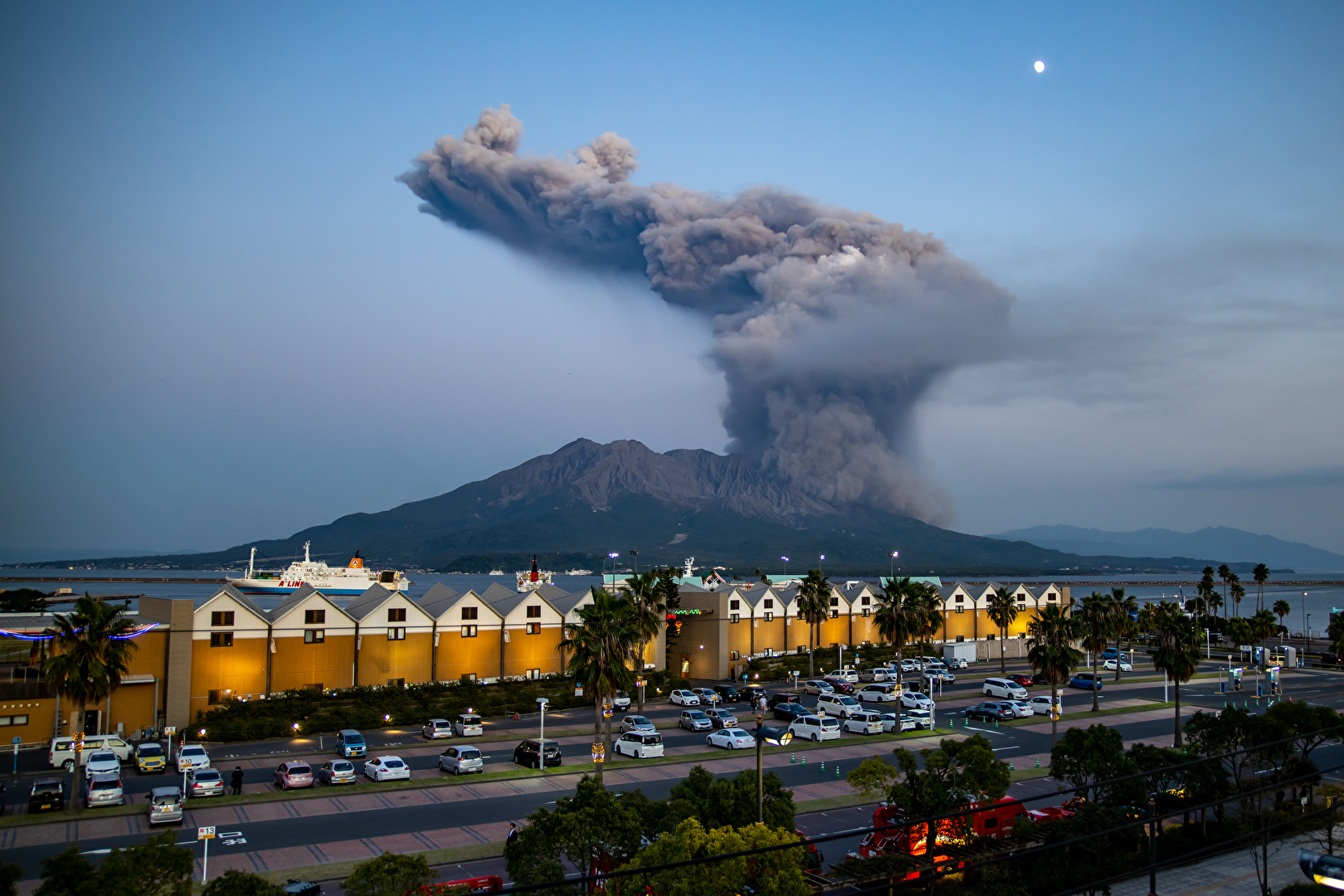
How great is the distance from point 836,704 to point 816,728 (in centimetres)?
748

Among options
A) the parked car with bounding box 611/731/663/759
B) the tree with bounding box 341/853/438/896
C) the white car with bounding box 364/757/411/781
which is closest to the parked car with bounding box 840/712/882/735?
the parked car with bounding box 611/731/663/759

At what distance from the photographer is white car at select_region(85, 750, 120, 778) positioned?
39.3 metres

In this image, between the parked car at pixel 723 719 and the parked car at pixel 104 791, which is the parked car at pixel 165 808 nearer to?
the parked car at pixel 104 791

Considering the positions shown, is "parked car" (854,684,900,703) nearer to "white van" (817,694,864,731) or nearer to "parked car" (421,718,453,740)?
"white van" (817,694,864,731)

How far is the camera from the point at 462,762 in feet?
145

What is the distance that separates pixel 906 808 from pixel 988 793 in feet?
10.8

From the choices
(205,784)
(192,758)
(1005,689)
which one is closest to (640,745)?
(205,784)

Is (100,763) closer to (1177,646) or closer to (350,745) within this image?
(350,745)

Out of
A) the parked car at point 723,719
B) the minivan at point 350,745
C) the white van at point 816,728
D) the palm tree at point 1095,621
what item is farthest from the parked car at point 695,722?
the palm tree at point 1095,621

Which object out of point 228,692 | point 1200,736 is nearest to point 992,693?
point 1200,736

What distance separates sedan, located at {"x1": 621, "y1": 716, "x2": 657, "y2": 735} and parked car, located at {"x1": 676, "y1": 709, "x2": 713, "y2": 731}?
5.02 m

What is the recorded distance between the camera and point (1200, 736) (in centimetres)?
3766

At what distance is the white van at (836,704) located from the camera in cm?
6100

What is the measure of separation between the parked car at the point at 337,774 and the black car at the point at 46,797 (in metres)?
10.3
